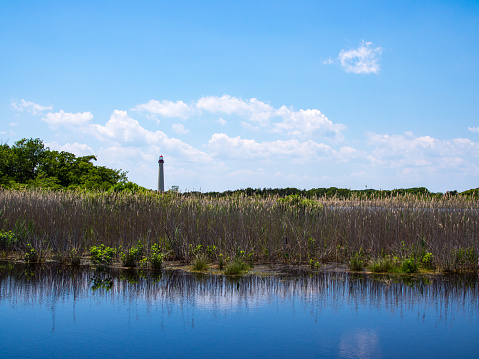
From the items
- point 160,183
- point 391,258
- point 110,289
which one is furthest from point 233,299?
point 160,183

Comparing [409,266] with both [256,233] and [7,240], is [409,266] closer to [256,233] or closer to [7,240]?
[256,233]

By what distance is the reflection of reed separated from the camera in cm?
677

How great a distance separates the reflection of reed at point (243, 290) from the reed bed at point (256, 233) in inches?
54.7

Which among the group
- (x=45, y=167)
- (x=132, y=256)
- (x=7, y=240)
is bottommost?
(x=132, y=256)

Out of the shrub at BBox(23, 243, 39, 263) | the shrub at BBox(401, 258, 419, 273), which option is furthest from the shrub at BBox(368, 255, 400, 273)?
the shrub at BBox(23, 243, 39, 263)

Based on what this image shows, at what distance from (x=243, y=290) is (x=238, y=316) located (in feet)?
4.84

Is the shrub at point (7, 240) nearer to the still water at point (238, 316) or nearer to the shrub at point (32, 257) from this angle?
the shrub at point (32, 257)

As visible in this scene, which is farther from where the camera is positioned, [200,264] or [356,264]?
[200,264]

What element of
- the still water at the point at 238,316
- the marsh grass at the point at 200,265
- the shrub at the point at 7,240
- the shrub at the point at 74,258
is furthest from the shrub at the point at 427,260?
the shrub at the point at 7,240

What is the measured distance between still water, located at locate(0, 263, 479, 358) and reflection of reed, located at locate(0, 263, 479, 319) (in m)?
0.02

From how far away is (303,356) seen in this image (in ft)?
15.5

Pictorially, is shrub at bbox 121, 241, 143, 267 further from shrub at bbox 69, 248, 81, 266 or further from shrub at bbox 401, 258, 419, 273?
shrub at bbox 401, 258, 419, 273

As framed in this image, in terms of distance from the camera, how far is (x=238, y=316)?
612 centimetres

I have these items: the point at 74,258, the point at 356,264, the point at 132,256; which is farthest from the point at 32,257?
the point at 356,264
